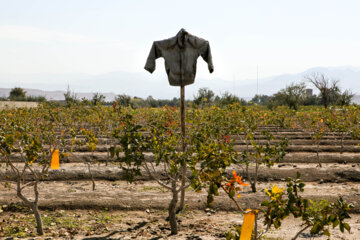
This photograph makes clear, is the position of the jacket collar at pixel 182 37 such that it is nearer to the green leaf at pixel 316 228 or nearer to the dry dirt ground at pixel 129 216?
the dry dirt ground at pixel 129 216

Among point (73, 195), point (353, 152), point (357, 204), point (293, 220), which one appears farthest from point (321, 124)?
point (73, 195)

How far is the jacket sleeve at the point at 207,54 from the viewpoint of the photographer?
5797mm

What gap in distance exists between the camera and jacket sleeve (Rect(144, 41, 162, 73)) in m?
5.82

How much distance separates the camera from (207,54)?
5.87m

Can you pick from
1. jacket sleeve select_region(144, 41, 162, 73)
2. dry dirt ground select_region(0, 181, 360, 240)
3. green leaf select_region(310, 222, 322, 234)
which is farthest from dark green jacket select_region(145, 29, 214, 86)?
green leaf select_region(310, 222, 322, 234)

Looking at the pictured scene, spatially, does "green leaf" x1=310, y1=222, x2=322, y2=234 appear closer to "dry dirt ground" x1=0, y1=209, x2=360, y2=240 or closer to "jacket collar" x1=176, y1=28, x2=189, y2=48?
"dry dirt ground" x1=0, y1=209, x2=360, y2=240

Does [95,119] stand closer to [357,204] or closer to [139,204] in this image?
[139,204]

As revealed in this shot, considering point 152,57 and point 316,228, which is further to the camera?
point 152,57

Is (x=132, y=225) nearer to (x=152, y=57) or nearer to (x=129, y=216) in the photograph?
(x=129, y=216)

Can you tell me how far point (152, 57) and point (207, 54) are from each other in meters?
0.96

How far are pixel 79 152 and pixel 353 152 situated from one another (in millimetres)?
9772

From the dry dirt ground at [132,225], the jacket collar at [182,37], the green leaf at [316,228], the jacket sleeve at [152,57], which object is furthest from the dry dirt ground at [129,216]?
the jacket collar at [182,37]

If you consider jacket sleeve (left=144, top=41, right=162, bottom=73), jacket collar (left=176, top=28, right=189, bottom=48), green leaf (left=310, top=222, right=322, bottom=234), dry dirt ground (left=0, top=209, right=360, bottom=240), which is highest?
jacket collar (left=176, top=28, right=189, bottom=48)

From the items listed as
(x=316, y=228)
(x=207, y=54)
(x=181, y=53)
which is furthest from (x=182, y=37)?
(x=316, y=228)
